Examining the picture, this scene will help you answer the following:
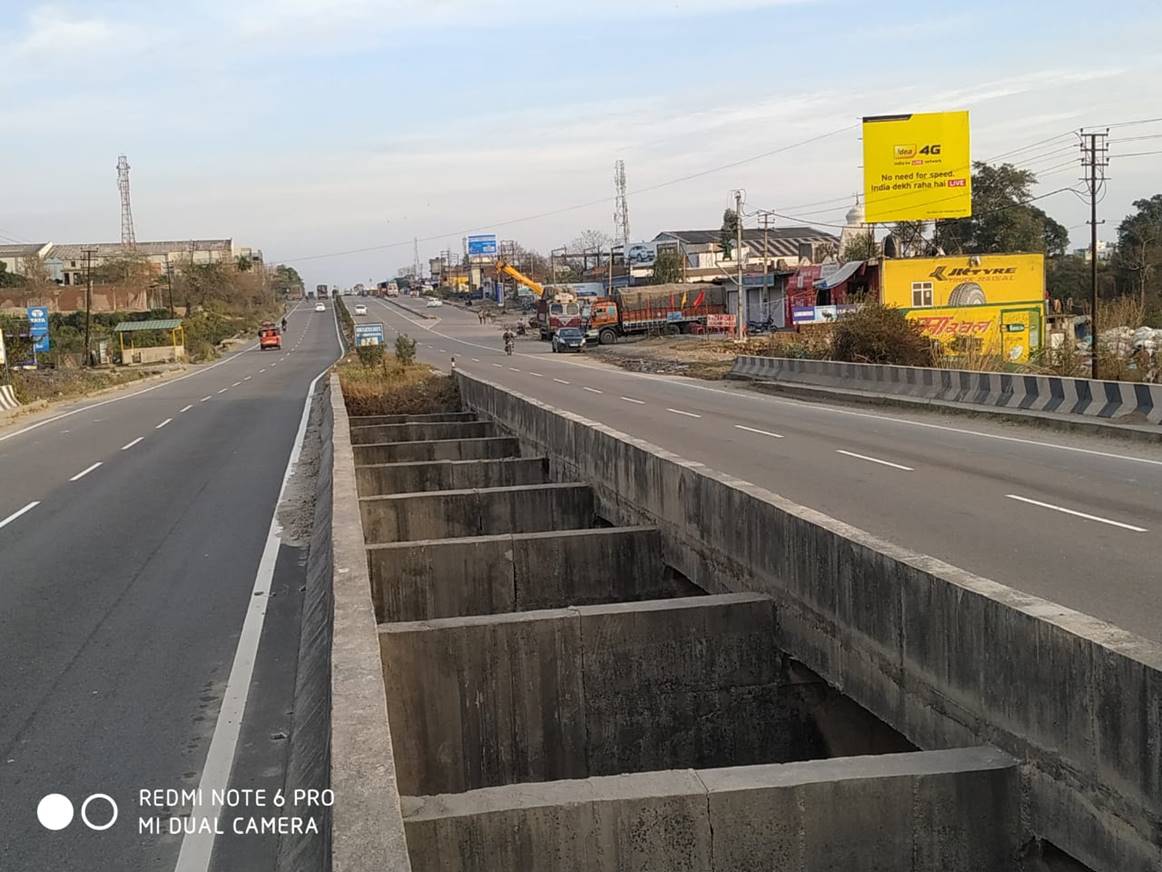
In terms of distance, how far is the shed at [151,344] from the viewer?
77.1 meters

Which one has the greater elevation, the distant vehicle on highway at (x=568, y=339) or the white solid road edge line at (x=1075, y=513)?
the distant vehicle on highway at (x=568, y=339)

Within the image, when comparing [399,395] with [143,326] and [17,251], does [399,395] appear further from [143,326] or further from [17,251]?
[17,251]

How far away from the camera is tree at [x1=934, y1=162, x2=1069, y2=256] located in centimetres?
7731

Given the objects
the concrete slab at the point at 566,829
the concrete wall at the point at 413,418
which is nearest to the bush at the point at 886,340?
the concrete wall at the point at 413,418

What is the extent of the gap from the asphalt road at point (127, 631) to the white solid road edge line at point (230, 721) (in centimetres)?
3

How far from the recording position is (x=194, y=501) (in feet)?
50.6

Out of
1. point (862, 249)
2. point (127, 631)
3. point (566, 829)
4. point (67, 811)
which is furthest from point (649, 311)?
point (566, 829)

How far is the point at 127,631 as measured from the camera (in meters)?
8.76

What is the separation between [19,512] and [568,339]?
50.4 m

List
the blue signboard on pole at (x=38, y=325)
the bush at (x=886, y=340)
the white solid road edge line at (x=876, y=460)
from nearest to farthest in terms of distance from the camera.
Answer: the white solid road edge line at (x=876, y=460) < the bush at (x=886, y=340) < the blue signboard on pole at (x=38, y=325)

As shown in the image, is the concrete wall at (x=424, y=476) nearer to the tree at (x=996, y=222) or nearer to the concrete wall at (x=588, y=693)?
the concrete wall at (x=588, y=693)

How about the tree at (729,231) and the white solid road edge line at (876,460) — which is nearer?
the white solid road edge line at (876,460)

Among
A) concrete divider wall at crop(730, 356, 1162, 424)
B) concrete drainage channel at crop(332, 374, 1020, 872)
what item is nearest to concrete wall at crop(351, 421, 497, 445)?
concrete drainage channel at crop(332, 374, 1020, 872)

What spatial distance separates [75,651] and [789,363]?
2855 cm
